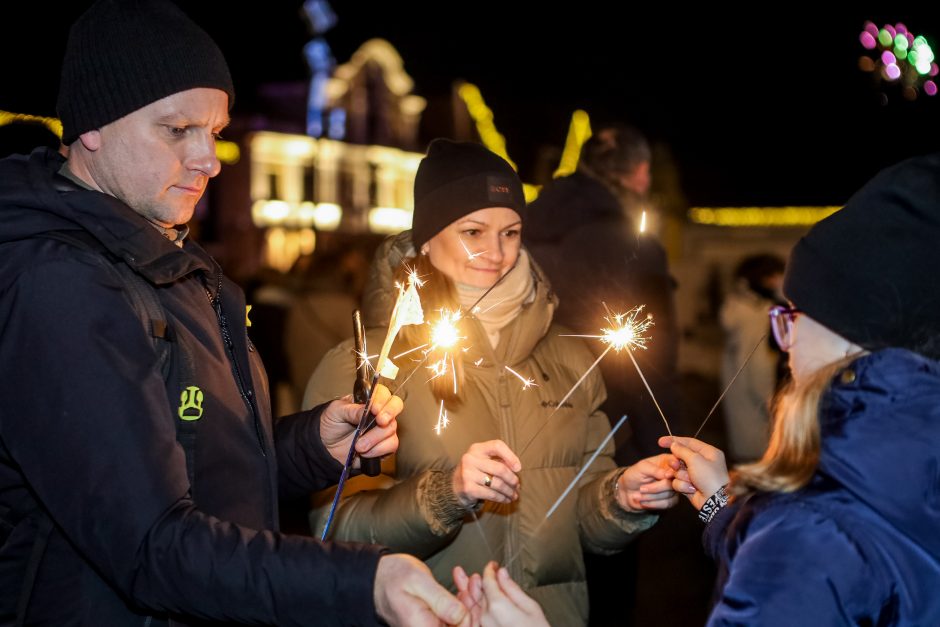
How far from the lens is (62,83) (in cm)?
223

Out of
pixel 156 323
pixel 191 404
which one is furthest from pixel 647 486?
pixel 156 323

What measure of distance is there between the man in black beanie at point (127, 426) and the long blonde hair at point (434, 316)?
968 millimetres

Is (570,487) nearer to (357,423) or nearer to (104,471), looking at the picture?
(357,423)

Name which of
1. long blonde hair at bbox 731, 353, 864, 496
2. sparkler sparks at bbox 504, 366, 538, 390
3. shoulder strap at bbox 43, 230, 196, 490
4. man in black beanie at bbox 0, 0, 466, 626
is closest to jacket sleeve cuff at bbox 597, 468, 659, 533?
sparkler sparks at bbox 504, 366, 538, 390

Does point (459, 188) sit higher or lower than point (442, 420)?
higher

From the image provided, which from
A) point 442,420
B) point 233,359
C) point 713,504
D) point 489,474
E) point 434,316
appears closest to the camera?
point 233,359

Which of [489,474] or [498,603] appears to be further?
[489,474]

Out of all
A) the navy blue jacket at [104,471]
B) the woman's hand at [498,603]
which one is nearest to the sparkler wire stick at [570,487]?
the woman's hand at [498,603]

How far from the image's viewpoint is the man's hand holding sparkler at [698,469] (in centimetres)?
243

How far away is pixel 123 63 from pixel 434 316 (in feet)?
4.46

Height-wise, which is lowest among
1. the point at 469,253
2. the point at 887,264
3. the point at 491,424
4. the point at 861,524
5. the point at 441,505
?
the point at 441,505

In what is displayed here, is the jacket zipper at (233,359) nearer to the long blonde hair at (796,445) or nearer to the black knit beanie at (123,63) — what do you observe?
the black knit beanie at (123,63)

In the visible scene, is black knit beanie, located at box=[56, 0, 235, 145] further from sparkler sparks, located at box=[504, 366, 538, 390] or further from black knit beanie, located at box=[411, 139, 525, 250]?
sparkler sparks, located at box=[504, 366, 538, 390]

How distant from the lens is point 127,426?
5.84 feet
